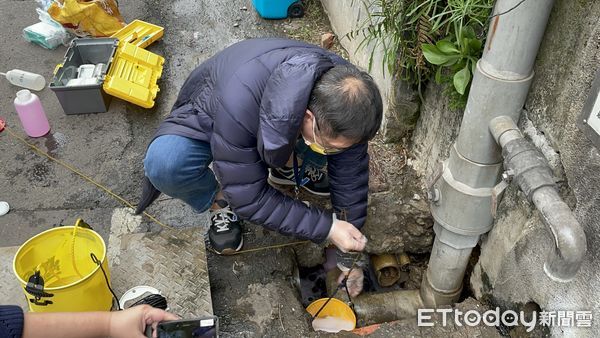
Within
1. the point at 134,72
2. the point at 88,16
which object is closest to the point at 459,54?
the point at 134,72

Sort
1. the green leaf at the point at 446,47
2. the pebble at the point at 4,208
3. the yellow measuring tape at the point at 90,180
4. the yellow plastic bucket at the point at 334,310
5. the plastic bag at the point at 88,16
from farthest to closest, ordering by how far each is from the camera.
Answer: the plastic bag at the point at 88,16
the pebble at the point at 4,208
the yellow measuring tape at the point at 90,180
the yellow plastic bucket at the point at 334,310
the green leaf at the point at 446,47

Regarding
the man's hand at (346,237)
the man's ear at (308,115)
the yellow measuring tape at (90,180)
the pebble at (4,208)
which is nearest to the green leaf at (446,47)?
the man's ear at (308,115)

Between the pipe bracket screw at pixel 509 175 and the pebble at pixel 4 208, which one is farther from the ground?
the pipe bracket screw at pixel 509 175

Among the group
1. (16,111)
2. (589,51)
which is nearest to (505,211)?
(589,51)

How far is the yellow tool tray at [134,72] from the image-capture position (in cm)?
385

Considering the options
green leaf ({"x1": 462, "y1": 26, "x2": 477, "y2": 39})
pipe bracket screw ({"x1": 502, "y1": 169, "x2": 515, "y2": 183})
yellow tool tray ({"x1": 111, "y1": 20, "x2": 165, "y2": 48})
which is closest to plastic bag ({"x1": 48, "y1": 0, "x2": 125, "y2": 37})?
yellow tool tray ({"x1": 111, "y1": 20, "x2": 165, "y2": 48})

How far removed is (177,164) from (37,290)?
776 mm

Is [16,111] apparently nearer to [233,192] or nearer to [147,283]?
[147,283]

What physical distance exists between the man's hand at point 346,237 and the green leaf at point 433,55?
2.67 ft

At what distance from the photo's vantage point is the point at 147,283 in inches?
103

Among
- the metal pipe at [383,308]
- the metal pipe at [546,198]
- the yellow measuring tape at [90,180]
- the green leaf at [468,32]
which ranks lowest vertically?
the metal pipe at [383,308]

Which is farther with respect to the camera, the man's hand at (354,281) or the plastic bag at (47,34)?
the plastic bag at (47,34)

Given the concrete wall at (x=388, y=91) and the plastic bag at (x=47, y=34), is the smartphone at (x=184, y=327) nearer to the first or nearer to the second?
the concrete wall at (x=388, y=91)

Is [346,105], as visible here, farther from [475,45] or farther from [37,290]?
[37,290]
